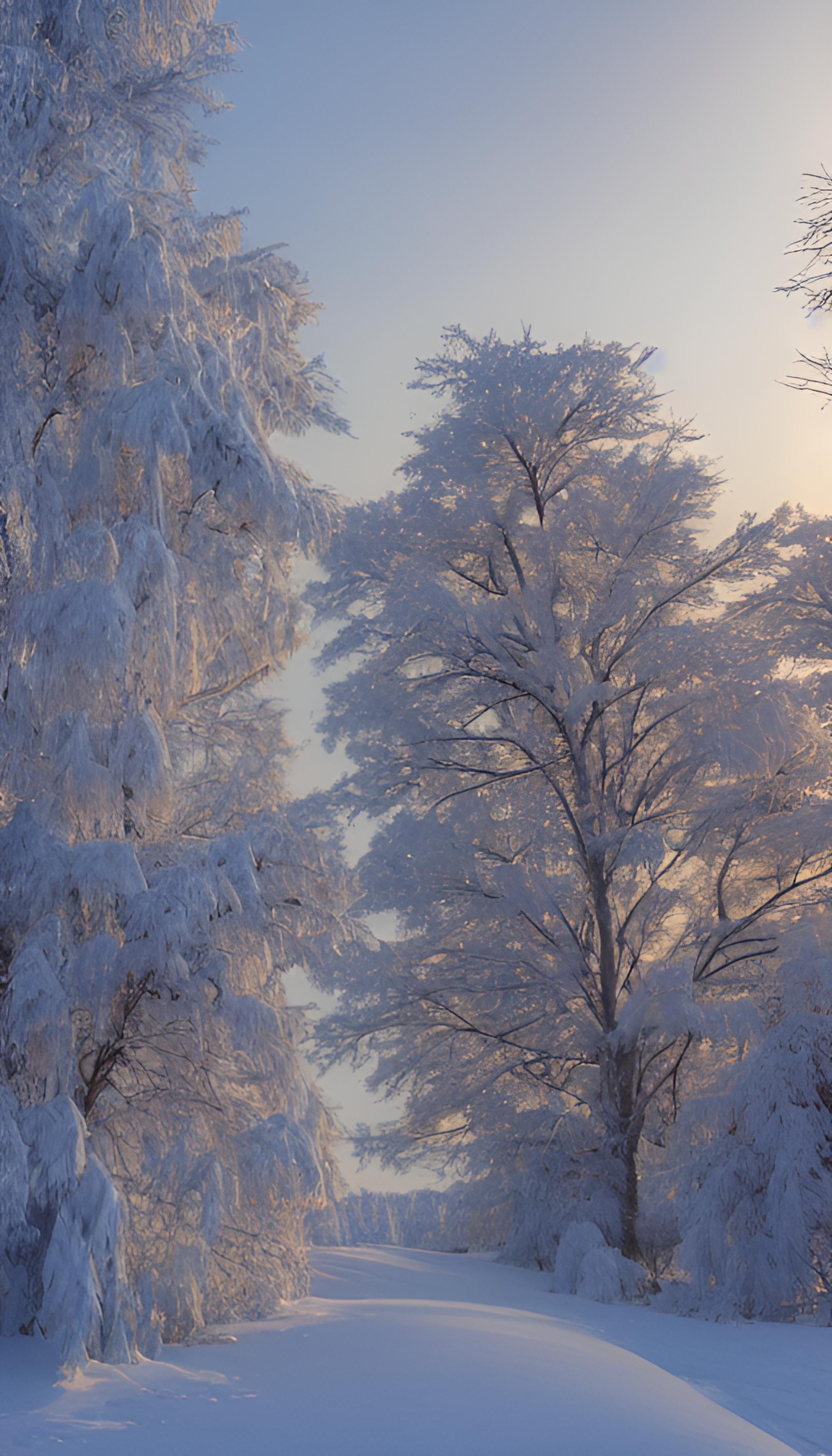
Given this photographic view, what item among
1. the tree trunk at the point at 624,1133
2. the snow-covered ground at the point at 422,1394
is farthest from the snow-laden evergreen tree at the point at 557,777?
the snow-covered ground at the point at 422,1394

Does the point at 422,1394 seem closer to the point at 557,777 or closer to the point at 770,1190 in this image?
the point at 770,1190

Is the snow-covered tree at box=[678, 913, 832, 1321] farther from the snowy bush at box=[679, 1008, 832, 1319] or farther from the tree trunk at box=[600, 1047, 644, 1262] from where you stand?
the tree trunk at box=[600, 1047, 644, 1262]

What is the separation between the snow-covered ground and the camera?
123 inches

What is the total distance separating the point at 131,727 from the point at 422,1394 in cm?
331

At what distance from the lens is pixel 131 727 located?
17.7ft

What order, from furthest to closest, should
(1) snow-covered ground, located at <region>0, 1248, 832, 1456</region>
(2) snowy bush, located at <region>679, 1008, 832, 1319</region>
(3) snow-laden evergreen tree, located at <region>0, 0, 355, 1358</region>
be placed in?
(2) snowy bush, located at <region>679, 1008, 832, 1319</region> < (3) snow-laden evergreen tree, located at <region>0, 0, 355, 1358</region> < (1) snow-covered ground, located at <region>0, 1248, 832, 1456</region>

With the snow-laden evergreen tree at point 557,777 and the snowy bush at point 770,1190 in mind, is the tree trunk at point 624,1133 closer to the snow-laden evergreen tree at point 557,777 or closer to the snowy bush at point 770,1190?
the snow-laden evergreen tree at point 557,777

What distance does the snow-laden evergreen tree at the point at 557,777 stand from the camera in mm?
10008

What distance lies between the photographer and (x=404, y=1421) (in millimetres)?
3240

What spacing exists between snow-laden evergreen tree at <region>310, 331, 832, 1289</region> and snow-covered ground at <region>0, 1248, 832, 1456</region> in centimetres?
421

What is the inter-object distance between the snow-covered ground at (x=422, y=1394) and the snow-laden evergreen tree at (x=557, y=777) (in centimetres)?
421

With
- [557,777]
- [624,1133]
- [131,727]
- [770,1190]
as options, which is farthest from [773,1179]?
[131,727]

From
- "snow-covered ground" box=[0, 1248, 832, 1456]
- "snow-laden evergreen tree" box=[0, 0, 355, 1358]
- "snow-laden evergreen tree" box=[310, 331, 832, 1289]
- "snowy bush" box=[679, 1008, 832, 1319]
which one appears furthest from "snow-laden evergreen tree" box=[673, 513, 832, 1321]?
"snow-laden evergreen tree" box=[0, 0, 355, 1358]

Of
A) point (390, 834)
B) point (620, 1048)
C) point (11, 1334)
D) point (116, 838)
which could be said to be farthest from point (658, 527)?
point (11, 1334)
